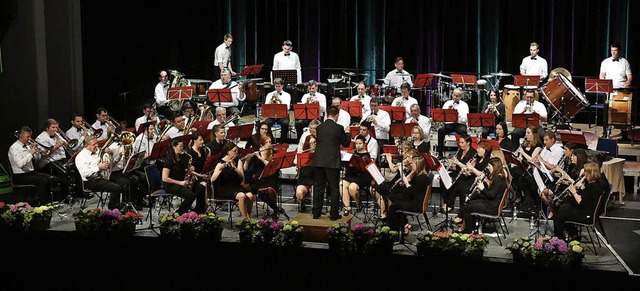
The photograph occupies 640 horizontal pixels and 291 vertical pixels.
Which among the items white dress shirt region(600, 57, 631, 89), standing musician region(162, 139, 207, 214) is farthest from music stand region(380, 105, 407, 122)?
white dress shirt region(600, 57, 631, 89)

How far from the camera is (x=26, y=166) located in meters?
12.3

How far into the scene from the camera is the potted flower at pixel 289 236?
9969mm

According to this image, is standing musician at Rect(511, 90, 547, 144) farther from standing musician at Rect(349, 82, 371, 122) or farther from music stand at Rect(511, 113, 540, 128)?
standing musician at Rect(349, 82, 371, 122)

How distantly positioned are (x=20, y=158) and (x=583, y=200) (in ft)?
25.8

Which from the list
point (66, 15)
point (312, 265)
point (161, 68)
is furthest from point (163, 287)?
point (161, 68)

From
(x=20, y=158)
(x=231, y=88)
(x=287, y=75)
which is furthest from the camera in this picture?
(x=287, y=75)

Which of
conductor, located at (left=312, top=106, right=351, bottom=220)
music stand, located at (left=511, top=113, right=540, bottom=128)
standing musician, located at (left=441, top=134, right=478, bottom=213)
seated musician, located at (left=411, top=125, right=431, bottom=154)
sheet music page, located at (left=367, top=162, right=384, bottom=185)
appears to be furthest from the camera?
music stand, located at (left=511, top=113, right=540, bottom=128)

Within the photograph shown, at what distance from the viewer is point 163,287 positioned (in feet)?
30.2

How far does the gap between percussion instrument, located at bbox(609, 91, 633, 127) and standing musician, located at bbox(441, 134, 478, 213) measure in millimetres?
4992

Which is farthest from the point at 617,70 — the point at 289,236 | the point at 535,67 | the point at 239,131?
the point at 289,236

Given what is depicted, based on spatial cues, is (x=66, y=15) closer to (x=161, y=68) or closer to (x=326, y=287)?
(x=161, y=68)

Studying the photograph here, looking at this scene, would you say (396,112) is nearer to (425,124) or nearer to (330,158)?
(425,124)

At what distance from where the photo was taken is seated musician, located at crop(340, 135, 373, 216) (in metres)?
11.9

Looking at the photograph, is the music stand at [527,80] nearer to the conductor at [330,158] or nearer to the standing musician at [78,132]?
the conductor at [330,158]
